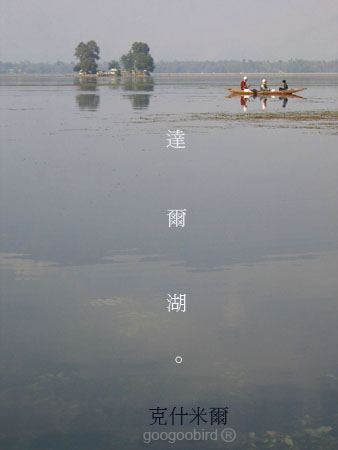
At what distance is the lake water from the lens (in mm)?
6434

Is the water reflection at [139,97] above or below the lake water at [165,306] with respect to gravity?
below

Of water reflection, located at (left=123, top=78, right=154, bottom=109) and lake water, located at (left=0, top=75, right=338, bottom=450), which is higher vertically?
lake water, located at (left=0, top=75, right=338, bottom=450)

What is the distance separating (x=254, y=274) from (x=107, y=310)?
2704 mm

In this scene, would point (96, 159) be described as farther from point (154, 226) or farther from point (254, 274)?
point (254, 274)

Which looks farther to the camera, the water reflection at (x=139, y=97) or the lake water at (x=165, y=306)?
the water reflection at (x=139, y=97)

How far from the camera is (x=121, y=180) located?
724 inches

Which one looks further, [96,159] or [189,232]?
[96,159]

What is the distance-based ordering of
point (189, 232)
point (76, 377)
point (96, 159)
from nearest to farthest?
1. point (76, 377)
2. point (189, 232)
3. point (96, 159)

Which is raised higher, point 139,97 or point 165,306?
point 165,306

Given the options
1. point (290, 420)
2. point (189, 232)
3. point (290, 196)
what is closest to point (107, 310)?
point (290, 420)

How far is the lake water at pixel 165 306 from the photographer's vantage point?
6434mm

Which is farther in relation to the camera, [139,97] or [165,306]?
[139,97]

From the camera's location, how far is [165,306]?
9062 millimetres

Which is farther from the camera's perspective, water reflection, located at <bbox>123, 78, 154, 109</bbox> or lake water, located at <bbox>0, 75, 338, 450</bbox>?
water reflection, located at <bbox>123, 78, 154, 109</bbox>
